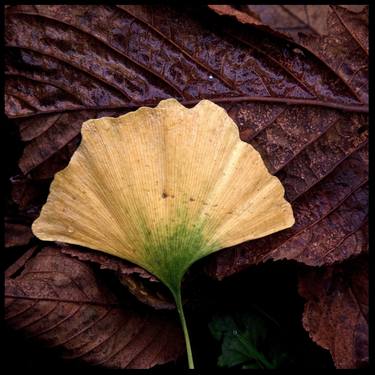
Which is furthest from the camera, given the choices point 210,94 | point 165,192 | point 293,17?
point 293,17

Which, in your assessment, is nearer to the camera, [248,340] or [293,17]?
[248,340]

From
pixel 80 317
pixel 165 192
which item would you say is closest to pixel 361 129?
pixel 165 192

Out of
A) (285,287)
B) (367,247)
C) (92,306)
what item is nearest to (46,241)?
(92,306)

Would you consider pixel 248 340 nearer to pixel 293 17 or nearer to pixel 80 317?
pixel 80 317

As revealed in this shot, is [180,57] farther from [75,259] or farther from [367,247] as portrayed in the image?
[367,247]

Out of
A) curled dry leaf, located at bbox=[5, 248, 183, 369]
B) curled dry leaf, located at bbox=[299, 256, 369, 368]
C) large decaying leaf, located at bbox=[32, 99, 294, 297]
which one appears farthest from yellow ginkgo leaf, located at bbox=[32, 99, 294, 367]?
curled dry leaf, located at bbox=[299, 256, 369, 368]

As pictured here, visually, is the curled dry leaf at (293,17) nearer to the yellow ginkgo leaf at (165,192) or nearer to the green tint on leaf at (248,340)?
the yellow ginkgo leaf at (165,192)

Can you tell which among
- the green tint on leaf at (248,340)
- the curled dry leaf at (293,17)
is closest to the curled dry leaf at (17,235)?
the green tint on leaf at (248,340)

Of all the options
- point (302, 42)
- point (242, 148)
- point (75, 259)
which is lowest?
point (75, 259)
